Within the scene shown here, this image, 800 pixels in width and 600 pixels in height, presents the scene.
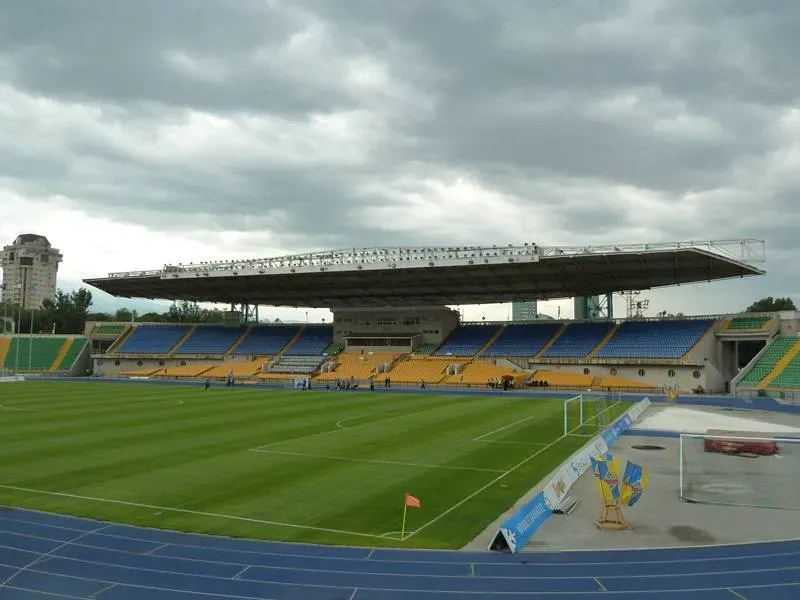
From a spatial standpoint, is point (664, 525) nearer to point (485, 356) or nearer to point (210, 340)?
point (485, 356)

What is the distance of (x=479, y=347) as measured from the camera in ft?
228

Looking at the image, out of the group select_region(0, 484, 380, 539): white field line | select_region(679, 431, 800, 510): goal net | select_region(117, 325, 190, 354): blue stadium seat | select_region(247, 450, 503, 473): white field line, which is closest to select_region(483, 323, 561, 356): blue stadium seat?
select_region(679, 431, 800, 510): goal net

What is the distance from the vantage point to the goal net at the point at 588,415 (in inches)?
1180

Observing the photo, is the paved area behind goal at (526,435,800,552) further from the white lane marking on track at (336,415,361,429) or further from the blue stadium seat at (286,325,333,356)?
the blue stadium seat at (286,325,333,356)

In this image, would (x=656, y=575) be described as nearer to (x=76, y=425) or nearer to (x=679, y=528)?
(x=679, y=528)

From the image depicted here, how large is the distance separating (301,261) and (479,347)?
2197cm

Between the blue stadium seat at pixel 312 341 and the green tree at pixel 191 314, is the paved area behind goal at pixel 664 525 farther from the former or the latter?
the green tree at pixel 191 314

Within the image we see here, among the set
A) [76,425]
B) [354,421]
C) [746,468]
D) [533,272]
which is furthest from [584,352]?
[76,425]

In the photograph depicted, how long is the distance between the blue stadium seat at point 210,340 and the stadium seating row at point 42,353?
50.9 feet

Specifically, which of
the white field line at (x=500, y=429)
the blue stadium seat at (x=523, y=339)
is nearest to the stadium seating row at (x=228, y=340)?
the blue stadium seat at (x=523, y=339)

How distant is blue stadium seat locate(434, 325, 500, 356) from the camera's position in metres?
69.9

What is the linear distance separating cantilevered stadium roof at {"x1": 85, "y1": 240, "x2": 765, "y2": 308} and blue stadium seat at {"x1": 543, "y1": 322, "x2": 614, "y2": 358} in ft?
14.1

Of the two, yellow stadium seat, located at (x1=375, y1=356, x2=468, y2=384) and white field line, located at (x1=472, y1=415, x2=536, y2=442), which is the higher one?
yellow stadium seat, located at (x1=375, y1=356, x2=468, y2=384)

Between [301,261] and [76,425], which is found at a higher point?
[301,261]
